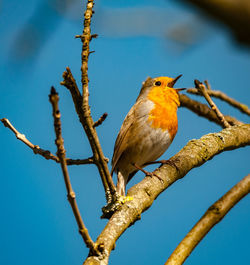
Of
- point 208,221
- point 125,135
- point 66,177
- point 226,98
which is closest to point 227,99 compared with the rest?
point 226,98

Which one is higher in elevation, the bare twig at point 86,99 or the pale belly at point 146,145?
the pale belly at point 146,145

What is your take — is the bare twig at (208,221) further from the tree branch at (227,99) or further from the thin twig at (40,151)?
the tree branch at (227,99)

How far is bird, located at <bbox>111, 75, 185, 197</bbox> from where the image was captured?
4.08 metres

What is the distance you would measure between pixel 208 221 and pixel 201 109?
8.21 feet

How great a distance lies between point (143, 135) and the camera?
13.4 feet

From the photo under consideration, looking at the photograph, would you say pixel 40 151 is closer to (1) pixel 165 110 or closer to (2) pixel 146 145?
(2) pixel 146 145

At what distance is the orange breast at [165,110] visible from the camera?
13.5ft

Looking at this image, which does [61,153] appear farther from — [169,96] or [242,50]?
[169,96]

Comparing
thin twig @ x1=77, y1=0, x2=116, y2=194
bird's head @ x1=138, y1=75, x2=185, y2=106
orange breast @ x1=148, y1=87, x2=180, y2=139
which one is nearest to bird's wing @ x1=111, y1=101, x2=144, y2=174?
orange breast @ x1=148, y1=87, x2=180, y2=139

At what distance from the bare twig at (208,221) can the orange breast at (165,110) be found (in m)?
1.88

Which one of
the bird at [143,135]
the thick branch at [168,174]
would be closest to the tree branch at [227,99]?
the bird at [143,135]

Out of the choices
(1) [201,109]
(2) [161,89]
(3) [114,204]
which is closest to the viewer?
(3) [114,204]

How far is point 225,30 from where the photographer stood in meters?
0.71

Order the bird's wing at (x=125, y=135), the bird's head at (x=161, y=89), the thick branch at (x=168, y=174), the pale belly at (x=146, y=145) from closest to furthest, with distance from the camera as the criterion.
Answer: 1. the thick branch at (x=168, y=174)
2. the pale belly at (x=146, y=145)
3. the bird's wing at (x=125, y=135)
4. the bird's head at (x=161, y=89)
